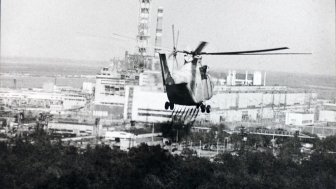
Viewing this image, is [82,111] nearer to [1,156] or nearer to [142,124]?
[142,124]

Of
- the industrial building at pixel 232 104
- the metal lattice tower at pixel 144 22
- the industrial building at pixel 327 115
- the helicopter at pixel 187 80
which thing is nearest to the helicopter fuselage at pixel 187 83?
the helicopter at pixel 187 80

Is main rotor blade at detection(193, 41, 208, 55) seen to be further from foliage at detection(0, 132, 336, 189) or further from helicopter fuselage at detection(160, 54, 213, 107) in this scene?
foliage at detection(0, 132, 336, 189)

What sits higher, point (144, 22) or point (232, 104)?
point (144, 22)

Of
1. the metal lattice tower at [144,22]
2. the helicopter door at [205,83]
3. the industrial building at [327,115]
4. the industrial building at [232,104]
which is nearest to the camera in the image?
the helicopter door at [205,83]

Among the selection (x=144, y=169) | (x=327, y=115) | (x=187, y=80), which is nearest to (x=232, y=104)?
(x=327, y=115)

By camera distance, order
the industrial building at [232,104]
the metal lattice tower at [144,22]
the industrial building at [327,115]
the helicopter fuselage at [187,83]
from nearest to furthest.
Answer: the helicopter fuselage at [187,83]
the industrial building at [232,104]
the metal lattice tower at [144,22]
the industrial building at [327,115]

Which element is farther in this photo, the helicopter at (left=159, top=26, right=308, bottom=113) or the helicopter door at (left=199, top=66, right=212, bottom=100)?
the helicopter door at (left=199, top=66, right=212, bottom=100)

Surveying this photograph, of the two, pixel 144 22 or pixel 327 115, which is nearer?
pixel 144 22

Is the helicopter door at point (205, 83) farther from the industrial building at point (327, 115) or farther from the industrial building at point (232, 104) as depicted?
the industrial building at point (327, 115)

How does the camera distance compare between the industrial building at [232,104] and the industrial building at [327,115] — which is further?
the industrial building at [327,115]

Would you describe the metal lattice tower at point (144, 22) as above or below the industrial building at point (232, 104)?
above

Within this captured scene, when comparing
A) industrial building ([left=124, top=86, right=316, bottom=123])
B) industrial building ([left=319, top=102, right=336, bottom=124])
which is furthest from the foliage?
industrial building ([left=319, top=102, right=336, bottom=124])

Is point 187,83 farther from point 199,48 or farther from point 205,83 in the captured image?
point 205,83
